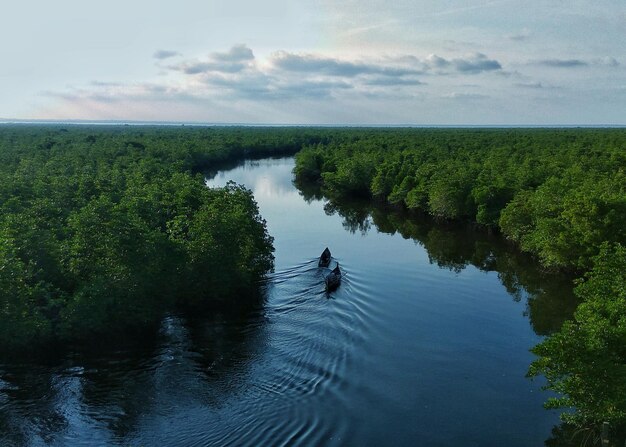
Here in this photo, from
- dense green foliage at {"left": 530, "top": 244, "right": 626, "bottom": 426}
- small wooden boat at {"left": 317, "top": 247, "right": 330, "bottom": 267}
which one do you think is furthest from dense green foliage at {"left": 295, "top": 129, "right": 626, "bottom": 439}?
small wooden boat at {"left": 317, "top": 247, "right": 330, "bottom": 267}

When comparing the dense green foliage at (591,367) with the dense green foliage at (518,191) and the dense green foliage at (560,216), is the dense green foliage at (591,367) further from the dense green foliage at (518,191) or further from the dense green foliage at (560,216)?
the dense green foliage at (518,191)

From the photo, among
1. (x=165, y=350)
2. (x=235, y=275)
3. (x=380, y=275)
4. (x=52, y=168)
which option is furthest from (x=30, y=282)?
(x=52, y=168)

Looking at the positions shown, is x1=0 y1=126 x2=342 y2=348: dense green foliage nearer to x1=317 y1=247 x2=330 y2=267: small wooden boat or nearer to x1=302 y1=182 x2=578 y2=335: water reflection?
x1=317 y1=247 x2=330 y2=267: small wooden boat

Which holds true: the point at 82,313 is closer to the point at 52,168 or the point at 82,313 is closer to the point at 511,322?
the point at 511,322

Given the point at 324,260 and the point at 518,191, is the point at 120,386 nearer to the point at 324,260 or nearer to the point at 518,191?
the point at 324,260

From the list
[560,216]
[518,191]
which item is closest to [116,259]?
[560,216]

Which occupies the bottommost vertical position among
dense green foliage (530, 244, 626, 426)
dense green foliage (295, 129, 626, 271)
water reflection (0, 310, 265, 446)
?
water reflection (0, 310, 265, 446)
